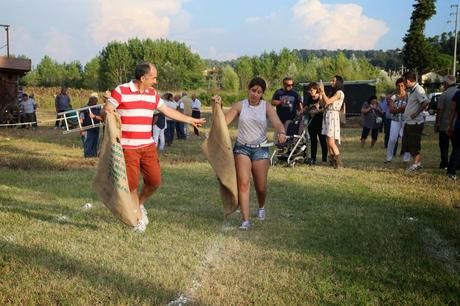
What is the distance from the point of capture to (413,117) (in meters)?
10.4

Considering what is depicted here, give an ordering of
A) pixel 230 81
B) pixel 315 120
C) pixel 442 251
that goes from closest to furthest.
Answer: pixel 442 251 → pixel 315 120 → pixel 230 81

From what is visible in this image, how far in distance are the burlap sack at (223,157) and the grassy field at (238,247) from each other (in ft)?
1.28

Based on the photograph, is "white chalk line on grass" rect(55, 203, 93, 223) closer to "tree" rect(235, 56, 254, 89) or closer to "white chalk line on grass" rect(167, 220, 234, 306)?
"white chalk line on grass" rect(167, 220, 234, 306)

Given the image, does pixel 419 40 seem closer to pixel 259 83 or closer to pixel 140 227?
pixel 259 83

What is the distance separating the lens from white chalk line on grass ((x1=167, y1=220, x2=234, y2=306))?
13.1ft

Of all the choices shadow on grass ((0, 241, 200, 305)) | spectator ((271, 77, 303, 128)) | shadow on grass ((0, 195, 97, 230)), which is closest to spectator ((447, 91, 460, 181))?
spectator ((271, 77, 303, 128))

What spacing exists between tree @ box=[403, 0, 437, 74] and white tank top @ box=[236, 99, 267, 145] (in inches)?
2039

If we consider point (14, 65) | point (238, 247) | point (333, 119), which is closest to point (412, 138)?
point (333, 119)

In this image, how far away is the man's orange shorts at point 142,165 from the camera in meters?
5.87

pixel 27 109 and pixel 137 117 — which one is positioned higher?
pixel 137 117

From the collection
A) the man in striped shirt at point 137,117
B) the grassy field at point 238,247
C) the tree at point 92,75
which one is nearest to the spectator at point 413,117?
the grassy field at point 238,247

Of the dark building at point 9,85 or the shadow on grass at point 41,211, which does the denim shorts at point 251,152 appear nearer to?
the shadow on grass at point 41,211

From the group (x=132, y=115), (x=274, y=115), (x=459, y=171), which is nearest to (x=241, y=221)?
(x=274, y=115)

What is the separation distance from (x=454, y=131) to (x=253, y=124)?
5477mm
